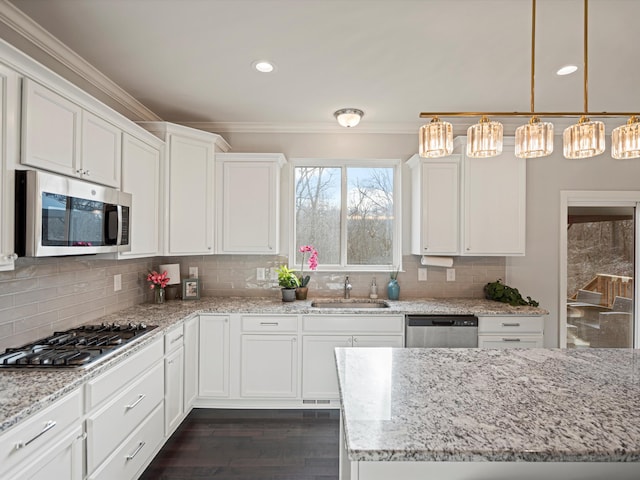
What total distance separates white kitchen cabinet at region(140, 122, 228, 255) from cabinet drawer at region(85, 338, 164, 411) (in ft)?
3.24

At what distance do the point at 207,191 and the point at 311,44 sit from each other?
164cm

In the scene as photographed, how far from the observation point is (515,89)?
8.88 feet

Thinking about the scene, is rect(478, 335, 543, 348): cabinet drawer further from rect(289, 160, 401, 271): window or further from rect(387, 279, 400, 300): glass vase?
rect(289, 160, 401, 271): window

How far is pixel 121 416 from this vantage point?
1824 mm

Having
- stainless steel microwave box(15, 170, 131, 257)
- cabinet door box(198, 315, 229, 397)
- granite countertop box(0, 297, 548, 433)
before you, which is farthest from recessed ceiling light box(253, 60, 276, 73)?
cabinet door box(198, 315, 229, 397)

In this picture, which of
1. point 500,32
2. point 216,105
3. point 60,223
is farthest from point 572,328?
point 60,223

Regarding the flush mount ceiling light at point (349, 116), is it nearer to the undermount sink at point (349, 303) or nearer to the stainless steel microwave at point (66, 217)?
the undermount sink at point (349, 303)

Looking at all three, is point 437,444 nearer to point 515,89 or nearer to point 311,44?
point 311,44

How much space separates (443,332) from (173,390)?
2.15 metres

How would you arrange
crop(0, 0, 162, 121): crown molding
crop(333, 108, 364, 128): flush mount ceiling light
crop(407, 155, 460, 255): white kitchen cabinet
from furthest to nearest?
crop(407, 155, 460, 255): white kitchen cabinet < crop(333, 108, 364, 128): flush mount ceiling light < crop(0, 0, 162, 121): crown molding

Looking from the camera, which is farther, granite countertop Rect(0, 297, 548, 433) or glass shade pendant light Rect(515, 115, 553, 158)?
glass shade pendant light Rect(515, 115, 553, 158)

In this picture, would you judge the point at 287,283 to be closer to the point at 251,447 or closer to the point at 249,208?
the point at 249,208

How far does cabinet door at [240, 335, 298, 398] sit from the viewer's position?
2.99m

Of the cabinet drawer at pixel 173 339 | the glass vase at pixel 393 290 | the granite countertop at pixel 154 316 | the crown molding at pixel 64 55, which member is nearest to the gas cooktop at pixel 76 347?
the granite countertop at pixel 154 316
